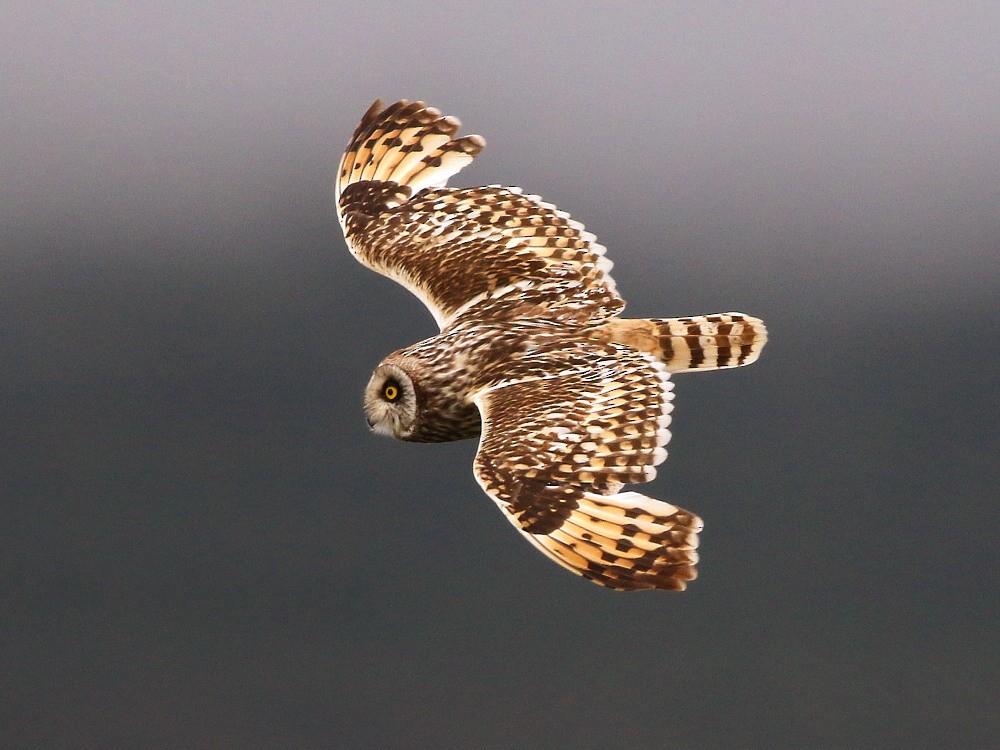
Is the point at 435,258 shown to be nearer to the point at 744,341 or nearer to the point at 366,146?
the point at 366,146

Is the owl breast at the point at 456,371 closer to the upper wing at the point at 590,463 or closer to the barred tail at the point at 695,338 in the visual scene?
the upper wing at the point at 590,463

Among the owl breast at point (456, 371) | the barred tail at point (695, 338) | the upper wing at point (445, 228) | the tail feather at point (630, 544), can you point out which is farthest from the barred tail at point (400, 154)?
the tail feather at point (630, 544)

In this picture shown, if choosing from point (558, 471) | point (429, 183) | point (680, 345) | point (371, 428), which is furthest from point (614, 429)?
point (429, 183)

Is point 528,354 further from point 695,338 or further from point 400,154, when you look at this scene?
point 400,154

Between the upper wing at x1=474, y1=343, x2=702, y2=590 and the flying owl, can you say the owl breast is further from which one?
the upper wing at x1=474, y1=343, x2=702, y2=590

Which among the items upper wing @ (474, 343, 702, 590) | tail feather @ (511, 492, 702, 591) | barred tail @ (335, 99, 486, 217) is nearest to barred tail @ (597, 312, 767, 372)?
upper wing @ (474, 343, 702, 590)

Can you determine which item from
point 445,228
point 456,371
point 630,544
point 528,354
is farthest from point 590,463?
point 445,228

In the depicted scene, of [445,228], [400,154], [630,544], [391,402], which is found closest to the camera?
[630,544]
